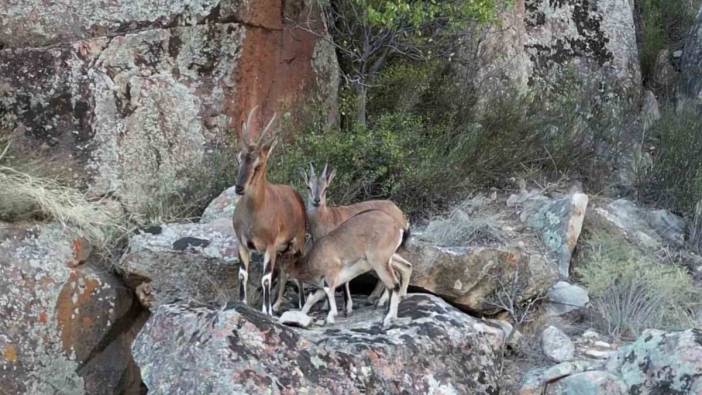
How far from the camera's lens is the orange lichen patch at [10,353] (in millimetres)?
8375

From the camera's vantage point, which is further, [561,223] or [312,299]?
[561,223]

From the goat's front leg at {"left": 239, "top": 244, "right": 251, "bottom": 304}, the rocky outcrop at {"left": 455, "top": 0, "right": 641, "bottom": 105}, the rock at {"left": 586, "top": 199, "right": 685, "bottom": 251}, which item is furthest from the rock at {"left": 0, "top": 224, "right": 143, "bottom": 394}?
the rocky outcrop at {"left": 455, "top": 0, "right": 641, "bottom": 105}

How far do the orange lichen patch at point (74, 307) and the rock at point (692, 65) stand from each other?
28.6ft

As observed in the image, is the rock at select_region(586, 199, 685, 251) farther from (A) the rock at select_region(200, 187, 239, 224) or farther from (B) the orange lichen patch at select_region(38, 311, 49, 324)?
(B) the orange lichen patch at select_region(38, 311, 49, 324)

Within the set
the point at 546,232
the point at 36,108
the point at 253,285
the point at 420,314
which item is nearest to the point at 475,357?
the point at 420,314

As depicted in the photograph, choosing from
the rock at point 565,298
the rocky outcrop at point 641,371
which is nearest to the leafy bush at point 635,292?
the rock at point 565,298

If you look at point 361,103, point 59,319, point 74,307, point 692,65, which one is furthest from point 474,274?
point 692,65

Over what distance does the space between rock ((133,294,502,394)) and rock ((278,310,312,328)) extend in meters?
0.09

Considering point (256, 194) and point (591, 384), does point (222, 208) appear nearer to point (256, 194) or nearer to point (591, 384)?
point (256, 194)

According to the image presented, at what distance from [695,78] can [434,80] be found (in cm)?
406

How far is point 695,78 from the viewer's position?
45.4 ft

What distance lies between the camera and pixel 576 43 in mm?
13852

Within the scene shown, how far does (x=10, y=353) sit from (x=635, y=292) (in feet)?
18.0

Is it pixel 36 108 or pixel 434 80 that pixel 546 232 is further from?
pixel 36 108
